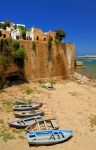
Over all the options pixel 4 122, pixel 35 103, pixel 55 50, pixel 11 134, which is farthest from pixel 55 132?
pixel 55 50

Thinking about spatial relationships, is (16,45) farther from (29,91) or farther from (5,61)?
(29,91)

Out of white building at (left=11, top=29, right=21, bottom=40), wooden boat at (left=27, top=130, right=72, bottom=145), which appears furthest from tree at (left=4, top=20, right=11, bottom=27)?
wooden boat at (left=27, top=130, right=72, bottom=145)

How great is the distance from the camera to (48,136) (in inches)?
478

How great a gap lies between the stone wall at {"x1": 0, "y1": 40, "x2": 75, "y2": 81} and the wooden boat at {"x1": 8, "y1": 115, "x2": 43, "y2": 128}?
738 cm

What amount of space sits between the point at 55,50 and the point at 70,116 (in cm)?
1204

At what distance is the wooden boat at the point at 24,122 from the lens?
Answer: 13.2 m

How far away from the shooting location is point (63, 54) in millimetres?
27484

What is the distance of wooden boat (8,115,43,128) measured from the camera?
1323cm

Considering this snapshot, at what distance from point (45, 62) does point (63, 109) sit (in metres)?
9.27

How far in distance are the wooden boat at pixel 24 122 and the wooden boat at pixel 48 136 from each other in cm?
112

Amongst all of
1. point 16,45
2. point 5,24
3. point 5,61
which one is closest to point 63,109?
point 5,61

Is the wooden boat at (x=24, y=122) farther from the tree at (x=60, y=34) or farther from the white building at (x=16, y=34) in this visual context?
the tree at (x=60, y=34)

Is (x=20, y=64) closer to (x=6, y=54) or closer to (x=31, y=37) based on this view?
(x=6, y=54)

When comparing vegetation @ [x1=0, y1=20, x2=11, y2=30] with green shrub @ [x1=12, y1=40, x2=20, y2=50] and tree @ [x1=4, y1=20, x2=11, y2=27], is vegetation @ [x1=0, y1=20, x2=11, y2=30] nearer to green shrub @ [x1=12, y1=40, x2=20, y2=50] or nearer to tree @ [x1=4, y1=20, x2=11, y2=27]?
tree @ [x1=4, y1=20, x2=11, y2=27]
